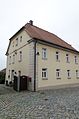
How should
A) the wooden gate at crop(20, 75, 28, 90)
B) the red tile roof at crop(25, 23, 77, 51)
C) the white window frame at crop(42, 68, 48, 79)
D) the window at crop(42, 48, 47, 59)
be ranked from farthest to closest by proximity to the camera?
the red tile roof at crop(25, 23, 77, 51)
the window at crop(42, 48, 47, 59)
the white window frame at crop(42, 68, 48, 79)
the wooden gate at crop(20, 75, 28, 90)

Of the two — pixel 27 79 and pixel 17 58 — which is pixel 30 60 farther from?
pixel 17 58

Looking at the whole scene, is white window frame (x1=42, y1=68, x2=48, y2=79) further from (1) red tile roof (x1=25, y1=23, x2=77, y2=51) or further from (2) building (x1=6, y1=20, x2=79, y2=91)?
(1) red tile roof (x1=25, y1=23, x2=77, y2=51)

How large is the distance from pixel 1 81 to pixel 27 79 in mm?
13567

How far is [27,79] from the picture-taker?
1891 centimetres

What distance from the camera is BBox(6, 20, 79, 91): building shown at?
1861 centimetres

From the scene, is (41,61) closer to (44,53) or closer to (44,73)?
(44,53)

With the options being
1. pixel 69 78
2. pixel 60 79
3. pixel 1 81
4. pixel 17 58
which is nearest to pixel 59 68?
pixel 60 79

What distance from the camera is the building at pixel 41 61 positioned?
18.6m

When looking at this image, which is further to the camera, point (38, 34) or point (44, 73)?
point (38, 34)

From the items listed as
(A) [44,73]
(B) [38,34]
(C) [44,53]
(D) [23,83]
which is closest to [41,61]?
(C) [44,53]

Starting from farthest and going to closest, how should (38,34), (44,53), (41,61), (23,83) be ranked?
(38,34), (44,53), (41,61), (23,83)

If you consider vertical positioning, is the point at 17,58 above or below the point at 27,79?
above

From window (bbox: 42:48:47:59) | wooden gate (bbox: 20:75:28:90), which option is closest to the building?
window (bbox: 42:48:47:59)

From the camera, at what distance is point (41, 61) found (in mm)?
19297
